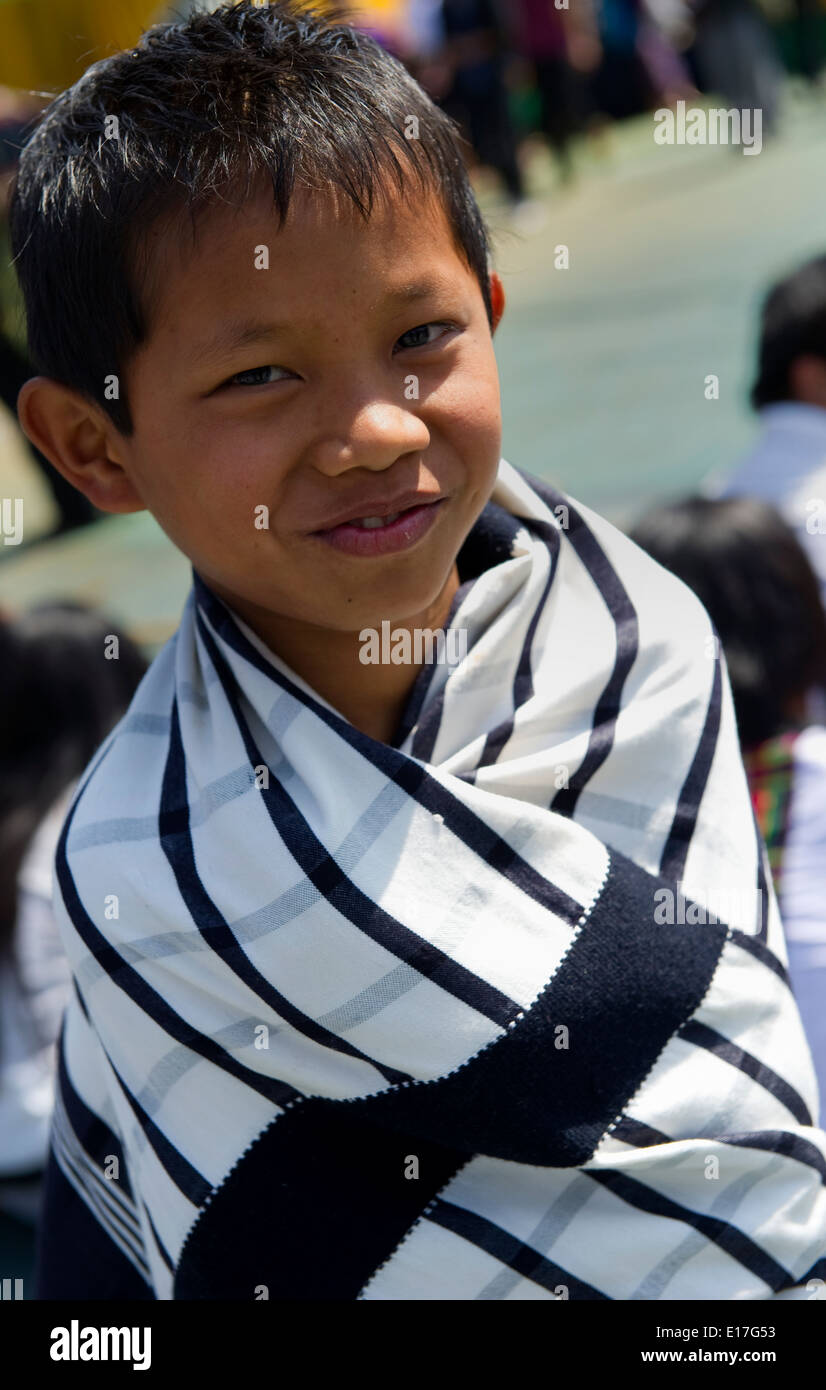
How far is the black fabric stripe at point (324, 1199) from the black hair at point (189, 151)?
662 millimetres

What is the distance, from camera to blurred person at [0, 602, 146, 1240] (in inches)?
112

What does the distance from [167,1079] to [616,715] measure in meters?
0.53

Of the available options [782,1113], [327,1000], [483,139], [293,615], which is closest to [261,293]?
[293,615]

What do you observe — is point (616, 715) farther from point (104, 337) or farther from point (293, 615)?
point (104, 337)

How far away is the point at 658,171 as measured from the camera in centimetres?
1145

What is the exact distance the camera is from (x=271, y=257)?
1.19 m

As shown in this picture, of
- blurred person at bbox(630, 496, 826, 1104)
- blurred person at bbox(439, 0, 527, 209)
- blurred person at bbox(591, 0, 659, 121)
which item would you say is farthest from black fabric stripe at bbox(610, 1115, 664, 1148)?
blurred person at bbox(591, 0, 659, 121)

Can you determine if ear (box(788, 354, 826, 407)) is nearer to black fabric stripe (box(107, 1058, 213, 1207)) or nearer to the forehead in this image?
the forehead

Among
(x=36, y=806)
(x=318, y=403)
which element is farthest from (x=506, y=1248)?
(x=36, y=806)

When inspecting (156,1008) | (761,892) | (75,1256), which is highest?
(761,892)

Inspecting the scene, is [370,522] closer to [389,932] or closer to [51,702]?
[389,932]

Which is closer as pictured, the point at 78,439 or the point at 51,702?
the point at 78,439

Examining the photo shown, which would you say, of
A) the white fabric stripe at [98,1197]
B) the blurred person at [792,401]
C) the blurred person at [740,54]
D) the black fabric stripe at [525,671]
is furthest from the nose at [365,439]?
the blurred person at [740,54]

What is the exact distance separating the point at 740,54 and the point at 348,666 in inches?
493
